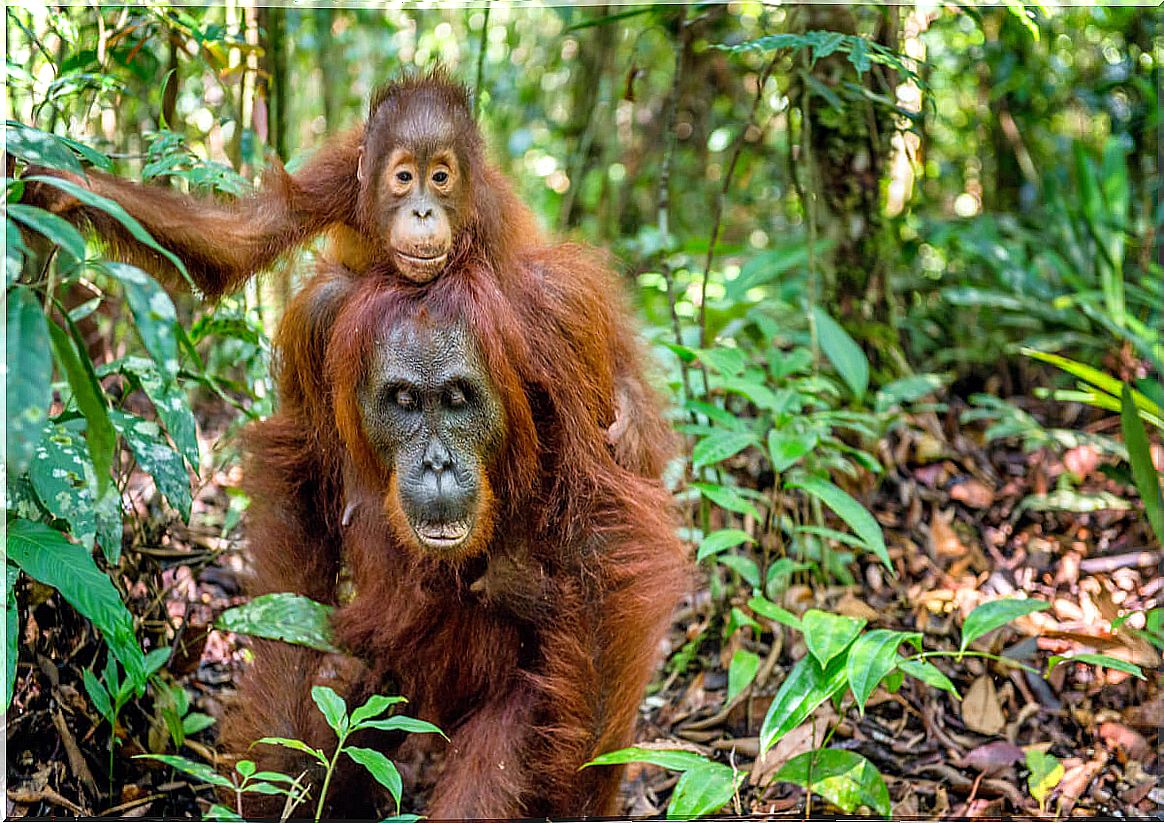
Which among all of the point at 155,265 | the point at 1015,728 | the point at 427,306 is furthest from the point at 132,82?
the point at 1015,728

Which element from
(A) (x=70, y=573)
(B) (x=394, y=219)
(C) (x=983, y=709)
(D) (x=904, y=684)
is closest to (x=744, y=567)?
(D) (x=904, y=684)

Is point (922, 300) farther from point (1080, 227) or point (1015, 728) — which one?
point (1015, 728)

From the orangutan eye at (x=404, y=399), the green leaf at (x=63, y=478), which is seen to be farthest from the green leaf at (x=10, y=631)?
the orangutan eye at (x=404, y=399)

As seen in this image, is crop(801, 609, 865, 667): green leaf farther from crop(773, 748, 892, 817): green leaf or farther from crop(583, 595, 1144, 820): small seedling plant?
crop(773, 748, 892, 817): green leaf

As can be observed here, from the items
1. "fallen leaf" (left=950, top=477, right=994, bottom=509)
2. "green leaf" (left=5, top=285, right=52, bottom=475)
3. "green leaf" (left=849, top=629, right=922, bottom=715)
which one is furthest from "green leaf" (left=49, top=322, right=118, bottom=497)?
"fallen leaf" (left=950, top=477, right=994, bottom=509)

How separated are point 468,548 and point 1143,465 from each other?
1616 mm

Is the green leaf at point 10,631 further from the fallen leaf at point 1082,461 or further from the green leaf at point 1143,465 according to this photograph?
the fallen leaf at point 1082,461

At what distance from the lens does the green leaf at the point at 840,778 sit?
2.48m

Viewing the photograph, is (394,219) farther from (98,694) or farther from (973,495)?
(973,495)

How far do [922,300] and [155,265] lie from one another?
3.54 metres

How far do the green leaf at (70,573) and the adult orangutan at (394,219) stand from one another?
57cm

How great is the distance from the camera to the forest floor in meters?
2.56

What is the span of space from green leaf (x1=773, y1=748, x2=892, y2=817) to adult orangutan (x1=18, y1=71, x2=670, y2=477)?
740 mm

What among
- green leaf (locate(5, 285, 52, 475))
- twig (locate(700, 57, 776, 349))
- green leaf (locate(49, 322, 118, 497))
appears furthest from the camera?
twig (locate(700, 57, 776, 349))
